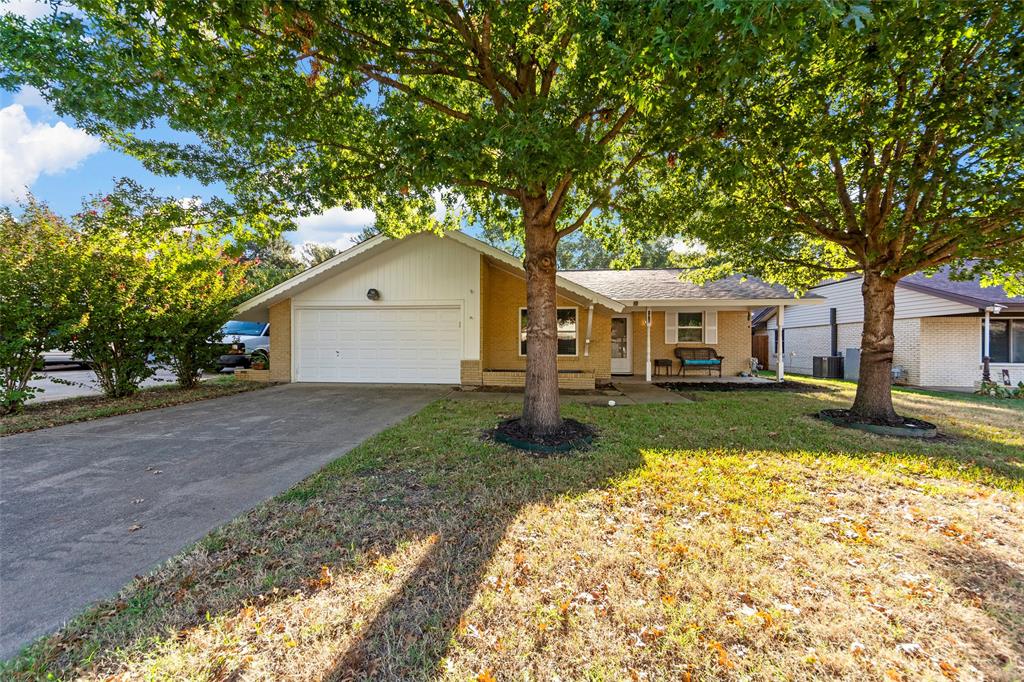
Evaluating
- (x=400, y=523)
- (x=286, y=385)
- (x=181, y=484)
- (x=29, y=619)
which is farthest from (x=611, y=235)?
(x=286, y=385)

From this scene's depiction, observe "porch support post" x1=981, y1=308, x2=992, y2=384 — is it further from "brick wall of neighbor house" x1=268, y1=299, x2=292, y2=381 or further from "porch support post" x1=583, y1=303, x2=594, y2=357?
"brick wall of neighbor house" x1=268, y1=299, x2=292, y2=381

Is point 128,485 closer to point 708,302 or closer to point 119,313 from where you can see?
point 119,313

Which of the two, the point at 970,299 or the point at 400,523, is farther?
the point at 970,299

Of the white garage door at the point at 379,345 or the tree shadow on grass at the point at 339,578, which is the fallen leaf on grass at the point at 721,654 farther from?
the white garage door at the point at 379,345

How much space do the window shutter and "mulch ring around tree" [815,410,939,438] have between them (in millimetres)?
6736

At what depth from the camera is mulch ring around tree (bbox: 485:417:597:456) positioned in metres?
5.29

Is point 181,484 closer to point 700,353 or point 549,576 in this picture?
point 549,576

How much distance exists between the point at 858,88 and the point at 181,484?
1007cm

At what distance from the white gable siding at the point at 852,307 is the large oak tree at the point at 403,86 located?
12.7 m

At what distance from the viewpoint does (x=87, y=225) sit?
6406mm

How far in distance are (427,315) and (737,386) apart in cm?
935

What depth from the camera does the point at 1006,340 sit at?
12.7 metres

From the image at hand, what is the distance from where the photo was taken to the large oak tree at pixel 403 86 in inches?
Result: 149

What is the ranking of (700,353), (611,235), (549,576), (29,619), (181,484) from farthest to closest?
(700,353) < (611,235) < (181,484) < (549,576) < (29,619)
